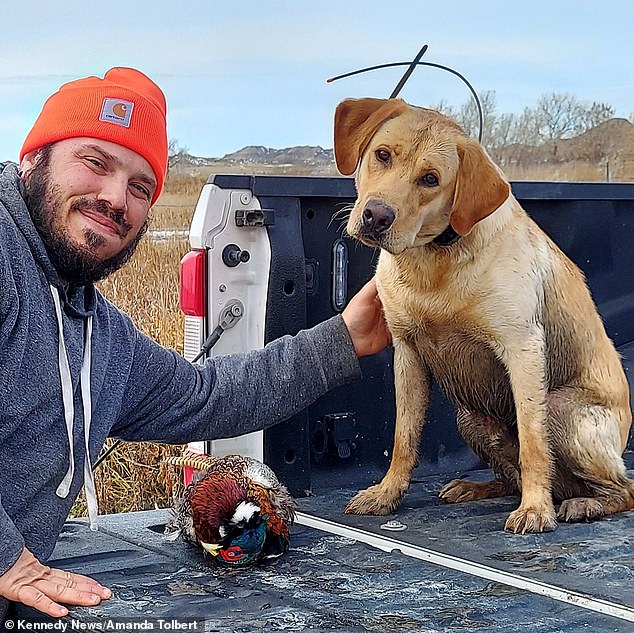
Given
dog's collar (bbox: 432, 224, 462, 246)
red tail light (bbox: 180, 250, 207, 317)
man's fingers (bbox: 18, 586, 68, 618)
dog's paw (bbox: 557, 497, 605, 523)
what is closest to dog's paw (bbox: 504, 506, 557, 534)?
dog's paw (bbox: 557, 497, 605, 523)

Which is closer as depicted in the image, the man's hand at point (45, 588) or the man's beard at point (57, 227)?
the man's hand at point (45, 588)

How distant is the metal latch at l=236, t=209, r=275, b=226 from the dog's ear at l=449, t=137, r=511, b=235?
606 millimetres

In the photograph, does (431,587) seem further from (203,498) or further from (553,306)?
(553,306)

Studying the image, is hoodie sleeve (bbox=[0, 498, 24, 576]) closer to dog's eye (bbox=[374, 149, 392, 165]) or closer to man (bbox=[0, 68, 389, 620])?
man (bbox=[0, 68, 389, 620])

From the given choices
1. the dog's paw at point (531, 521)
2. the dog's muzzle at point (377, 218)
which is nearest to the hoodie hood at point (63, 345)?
the dog's muzzle at point (377, 218)

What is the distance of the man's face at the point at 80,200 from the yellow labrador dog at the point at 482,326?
2.13 ft

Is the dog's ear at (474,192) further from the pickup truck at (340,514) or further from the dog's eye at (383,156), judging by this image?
the pickup truck at (340,514)

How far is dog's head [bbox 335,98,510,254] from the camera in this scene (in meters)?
2.87

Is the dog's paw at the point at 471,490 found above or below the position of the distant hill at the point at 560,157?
below

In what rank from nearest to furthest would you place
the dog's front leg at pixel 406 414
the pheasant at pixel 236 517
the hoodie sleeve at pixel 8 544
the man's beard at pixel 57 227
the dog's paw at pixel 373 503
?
the hoodie sleeve at pixel 8 544, the pheasant at pixel 236 517, the man's beard at pixel 57 227, the dog's paw at pixel 373 503, the dog's front leg at pixel 406 414

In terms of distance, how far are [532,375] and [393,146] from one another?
2.65 ft

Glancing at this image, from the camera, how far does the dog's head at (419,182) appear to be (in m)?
2.87

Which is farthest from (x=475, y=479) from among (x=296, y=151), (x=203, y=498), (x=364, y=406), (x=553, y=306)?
(x=296, y=151)

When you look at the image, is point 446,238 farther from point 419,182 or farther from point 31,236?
point 31,236
